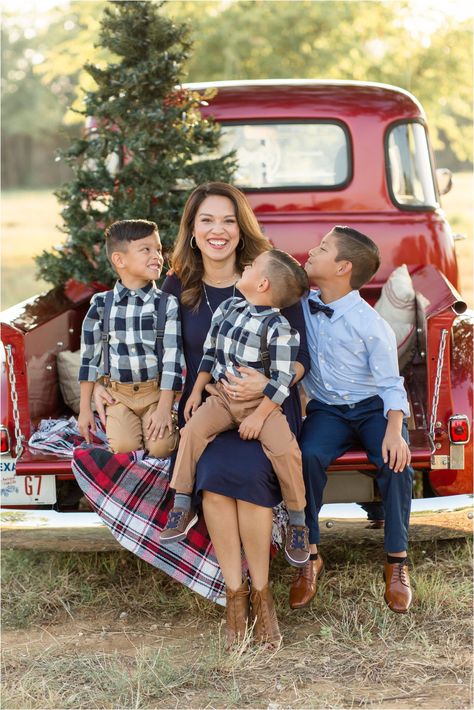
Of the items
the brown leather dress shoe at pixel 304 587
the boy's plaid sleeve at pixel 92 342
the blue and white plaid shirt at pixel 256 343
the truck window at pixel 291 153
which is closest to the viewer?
the blue and white plaid shirt at pixel 256 343

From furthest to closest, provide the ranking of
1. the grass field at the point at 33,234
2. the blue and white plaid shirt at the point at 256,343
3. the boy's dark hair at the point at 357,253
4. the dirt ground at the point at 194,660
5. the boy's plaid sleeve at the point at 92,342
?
the grass field at the point at 33,234 → the boy's plaid sleeve at the point at 92,342 → the boy's dark hair at the point at 357,253 → the blue and white plaid shirt at the point at 256,343 → the dirt ground at the point at 194,660

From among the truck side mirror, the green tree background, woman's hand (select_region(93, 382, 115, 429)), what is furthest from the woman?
the green tree background

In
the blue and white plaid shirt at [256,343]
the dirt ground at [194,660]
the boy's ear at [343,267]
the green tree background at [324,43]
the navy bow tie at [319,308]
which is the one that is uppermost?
the green tree background at [324,43]

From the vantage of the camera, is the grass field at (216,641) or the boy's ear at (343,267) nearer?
the grass field at (216,641)

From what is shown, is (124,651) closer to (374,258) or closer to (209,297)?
(209,297)

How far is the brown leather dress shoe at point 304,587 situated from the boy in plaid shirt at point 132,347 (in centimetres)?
77

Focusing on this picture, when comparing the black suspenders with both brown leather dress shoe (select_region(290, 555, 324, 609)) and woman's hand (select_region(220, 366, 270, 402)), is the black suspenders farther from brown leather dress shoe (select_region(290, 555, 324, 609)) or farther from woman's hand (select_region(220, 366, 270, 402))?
brown leather dress shoe (select_region(290, 555, 324, 609))

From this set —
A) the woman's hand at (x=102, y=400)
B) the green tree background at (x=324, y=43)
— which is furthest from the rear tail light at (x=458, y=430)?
the green tree background at (x=324, y=43)

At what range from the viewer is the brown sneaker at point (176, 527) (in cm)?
359

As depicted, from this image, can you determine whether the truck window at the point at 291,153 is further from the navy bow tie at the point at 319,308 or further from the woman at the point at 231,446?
the navy bow tie at the point at 319,308

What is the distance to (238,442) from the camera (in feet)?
11.8

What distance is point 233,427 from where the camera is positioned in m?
3.70

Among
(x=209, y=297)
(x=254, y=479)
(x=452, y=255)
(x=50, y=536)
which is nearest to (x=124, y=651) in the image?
(x=50, y=536)

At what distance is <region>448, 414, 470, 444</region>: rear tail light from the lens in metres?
3.95
